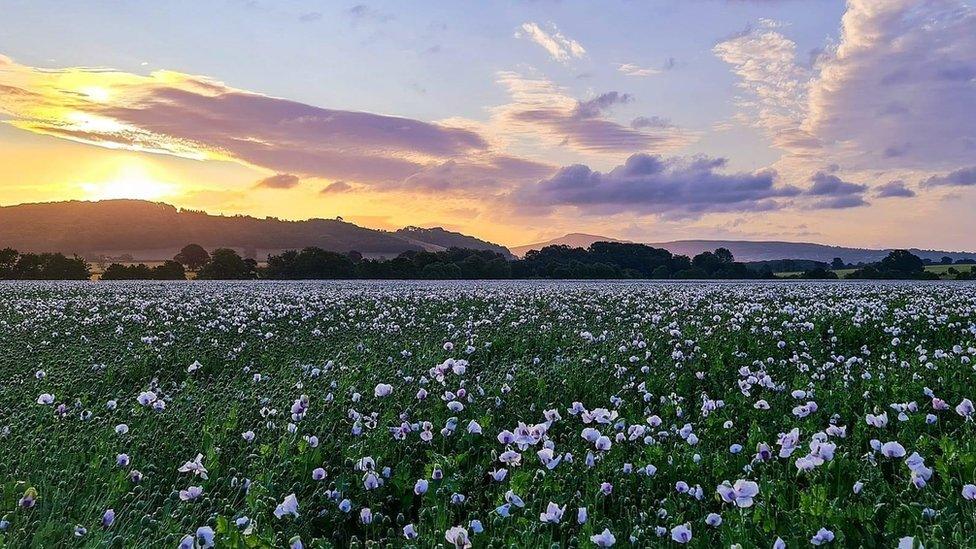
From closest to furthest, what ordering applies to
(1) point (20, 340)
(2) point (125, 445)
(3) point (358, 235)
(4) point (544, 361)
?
(2) point (125, 445), (4) point (544, 361), (1) point (20, 340), (3) point (358, 235)

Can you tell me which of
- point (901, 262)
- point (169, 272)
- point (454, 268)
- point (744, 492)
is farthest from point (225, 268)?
point (744, 492)

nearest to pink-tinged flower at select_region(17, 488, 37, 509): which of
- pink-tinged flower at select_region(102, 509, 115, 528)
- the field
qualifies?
the field

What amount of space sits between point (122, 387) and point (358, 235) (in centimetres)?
12728

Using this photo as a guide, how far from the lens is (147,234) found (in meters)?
110

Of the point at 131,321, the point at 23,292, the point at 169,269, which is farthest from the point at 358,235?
the point at 131,321

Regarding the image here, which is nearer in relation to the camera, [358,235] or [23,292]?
[23,292]

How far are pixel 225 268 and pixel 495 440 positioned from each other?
4742 centimetres

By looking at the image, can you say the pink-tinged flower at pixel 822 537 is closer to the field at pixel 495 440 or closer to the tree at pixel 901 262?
the field at pixel 495 440

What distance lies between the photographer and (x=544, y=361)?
10633mm

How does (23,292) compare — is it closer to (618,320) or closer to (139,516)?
(618,320)

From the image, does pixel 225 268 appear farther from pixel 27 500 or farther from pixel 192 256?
pixel 27 500

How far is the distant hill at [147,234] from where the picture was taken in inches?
4193

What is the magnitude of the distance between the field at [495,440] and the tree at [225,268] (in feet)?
126

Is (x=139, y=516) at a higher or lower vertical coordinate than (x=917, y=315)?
lower
